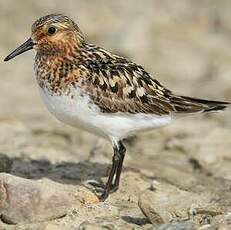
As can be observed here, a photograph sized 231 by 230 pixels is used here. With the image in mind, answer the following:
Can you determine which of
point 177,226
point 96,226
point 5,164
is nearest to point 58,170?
point 5,164

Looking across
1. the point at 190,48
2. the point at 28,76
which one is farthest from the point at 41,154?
the point at 190,48

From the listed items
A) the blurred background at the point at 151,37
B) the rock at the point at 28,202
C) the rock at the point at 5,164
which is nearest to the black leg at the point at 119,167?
the rock at the point at 28,202

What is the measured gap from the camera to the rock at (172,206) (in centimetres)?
636

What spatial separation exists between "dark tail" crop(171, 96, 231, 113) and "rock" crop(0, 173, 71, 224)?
1.64 m

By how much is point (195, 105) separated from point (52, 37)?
1604 mm

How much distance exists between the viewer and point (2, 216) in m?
6.52

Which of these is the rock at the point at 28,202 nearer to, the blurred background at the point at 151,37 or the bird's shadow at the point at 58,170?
the bird's shadow at the point at 58,170

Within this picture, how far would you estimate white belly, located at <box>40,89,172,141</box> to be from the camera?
22.3ft

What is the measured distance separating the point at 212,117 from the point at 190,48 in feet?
11.4

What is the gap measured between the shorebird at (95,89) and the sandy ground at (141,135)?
652 millimetres

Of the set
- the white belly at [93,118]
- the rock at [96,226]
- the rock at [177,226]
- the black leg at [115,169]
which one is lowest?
the rock at [96,226]

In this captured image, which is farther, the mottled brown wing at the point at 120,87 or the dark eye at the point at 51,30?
the dark eye at the point at 51,30

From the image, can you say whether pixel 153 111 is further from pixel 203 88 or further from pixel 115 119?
pixel 203 88

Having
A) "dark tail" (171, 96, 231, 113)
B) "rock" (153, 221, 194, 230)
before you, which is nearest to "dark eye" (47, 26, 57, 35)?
"dark tail" (171, 96, 231, 113)
